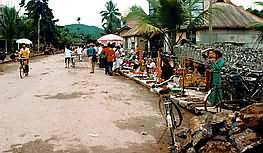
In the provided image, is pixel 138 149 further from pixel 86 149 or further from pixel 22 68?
pixel 22 68

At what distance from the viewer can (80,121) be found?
9828 mm

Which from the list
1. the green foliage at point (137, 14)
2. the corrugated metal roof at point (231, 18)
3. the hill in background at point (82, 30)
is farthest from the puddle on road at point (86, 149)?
the hill in background at point (82, 30)

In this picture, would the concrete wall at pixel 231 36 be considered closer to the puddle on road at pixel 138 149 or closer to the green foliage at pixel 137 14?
the green foliage at pixel 137 14

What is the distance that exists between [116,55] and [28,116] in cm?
1576

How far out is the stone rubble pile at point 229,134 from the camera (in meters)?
6.16

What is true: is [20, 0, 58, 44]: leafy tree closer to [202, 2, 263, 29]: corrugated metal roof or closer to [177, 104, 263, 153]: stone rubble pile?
[202, 2, 263, 29]: corrugated metal roof

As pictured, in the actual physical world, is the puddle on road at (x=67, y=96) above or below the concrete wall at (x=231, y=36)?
below

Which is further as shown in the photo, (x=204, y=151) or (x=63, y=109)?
(x=63, y=109)

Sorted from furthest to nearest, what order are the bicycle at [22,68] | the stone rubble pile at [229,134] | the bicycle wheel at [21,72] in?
1. the bicycle wheel at [21,72]
2. the bicycle at [22,68]
3. the stone rubble pile at [229,134]

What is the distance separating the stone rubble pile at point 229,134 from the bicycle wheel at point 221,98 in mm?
2647

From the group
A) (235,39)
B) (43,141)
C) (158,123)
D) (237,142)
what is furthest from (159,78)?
(235,39)

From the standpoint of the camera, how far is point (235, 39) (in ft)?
88.6

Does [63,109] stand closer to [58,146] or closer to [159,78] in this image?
[58,146]

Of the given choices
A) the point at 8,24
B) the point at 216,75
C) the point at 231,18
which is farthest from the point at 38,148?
the point at 8,24
